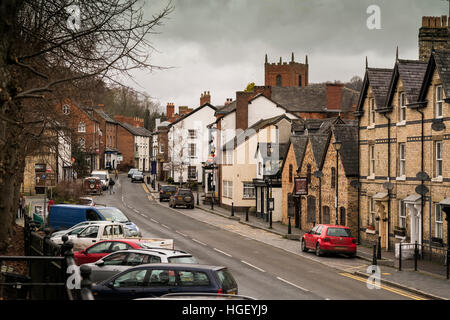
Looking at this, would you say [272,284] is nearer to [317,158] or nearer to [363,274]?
[363,274]

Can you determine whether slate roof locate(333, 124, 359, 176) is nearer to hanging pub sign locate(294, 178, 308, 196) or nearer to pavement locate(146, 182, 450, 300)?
hanging pub sign locate(294, 178, 308, 196)

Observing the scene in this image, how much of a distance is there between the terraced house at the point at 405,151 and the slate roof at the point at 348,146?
76cm

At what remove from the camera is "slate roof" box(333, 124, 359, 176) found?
37.9 metres

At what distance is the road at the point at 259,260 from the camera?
2088 centimetres

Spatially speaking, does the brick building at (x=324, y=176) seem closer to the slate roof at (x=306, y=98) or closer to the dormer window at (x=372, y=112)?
the dormer window at (x=372, y=112)

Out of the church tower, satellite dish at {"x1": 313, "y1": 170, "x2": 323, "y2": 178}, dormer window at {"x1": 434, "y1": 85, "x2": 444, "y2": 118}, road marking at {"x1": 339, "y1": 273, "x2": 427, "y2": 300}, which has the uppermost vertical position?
the church tower

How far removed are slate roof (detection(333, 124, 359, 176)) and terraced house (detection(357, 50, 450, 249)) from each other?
764 millimetres

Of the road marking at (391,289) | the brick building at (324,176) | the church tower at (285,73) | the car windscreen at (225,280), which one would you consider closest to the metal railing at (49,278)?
the car windscreen at (225,280)

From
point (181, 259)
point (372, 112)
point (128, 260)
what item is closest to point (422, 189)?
point (372, 112)

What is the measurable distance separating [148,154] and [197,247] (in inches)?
4175

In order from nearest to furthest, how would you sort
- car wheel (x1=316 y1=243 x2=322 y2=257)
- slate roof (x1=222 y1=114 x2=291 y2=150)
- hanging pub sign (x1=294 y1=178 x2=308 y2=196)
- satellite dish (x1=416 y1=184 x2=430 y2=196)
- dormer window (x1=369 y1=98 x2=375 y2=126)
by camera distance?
satellite dish (x1=416 y1=184 x2=430 y2=196) → car wheel (x1=316 y1=243 x2=322 y2=257) → dormer window (x1=369 y1=98 x2=375 y2=126) → hanging pub sign (x1=294 y1=178 x2=308 y2=196) → slate roof (x1=222 y1=114 x2=291 y2=150)

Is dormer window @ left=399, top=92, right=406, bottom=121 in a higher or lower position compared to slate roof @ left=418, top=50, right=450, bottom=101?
lower

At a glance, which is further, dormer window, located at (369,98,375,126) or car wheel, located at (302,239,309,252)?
dormer window, located at (369,98,375,126)

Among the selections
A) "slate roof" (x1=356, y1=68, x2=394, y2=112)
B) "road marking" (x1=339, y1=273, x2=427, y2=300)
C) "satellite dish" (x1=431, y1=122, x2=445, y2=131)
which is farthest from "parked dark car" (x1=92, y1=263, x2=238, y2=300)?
"slate roof" (x1=356, y1=68, x2=394, y2=112)
